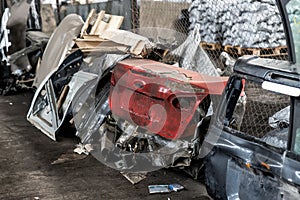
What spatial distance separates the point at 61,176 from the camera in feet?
12.0

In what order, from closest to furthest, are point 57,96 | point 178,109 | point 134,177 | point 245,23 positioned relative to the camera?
1. point 178,109
2. point 134,177
3. point 57,96
4. point 245,23

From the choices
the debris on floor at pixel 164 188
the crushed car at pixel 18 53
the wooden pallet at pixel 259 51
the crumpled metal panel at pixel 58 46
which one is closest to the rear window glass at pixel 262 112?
the wooden pallet at pixel 259 51

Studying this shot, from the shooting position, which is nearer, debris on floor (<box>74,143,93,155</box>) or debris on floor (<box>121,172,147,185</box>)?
debris on floor (<box>121,172,147,185</box>)

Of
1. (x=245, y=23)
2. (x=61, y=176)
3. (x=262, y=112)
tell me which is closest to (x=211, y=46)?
(x=245, y=23)

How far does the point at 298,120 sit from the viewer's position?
2002mm

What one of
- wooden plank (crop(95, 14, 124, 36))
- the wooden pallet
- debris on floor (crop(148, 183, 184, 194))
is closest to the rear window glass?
the wooden pallet

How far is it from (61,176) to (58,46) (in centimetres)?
323

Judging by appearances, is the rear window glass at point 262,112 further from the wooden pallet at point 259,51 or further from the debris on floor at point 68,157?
the debris on floor at point 68,157

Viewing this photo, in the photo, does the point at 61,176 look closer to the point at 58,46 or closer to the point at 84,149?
the point at 84,149

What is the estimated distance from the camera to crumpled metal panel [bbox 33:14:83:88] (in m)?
6.07

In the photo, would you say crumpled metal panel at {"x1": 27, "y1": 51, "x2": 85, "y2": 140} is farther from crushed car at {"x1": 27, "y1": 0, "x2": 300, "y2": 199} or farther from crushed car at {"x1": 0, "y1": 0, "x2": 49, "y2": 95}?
crushed car at {"x1": 0, "y1": 0, "x2": 49, "y2": 95}

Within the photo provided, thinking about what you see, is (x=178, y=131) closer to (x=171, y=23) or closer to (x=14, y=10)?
(x=171, y=23)

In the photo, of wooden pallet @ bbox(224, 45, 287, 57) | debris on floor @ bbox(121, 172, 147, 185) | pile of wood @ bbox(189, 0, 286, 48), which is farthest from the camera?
wooden pallet @ bbox(224, 45, 287, 57)

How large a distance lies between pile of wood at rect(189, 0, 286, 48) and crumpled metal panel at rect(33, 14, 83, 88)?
2338 millimetres
